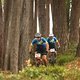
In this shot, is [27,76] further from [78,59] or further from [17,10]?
[78,59]

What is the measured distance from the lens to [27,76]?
13.1 metres

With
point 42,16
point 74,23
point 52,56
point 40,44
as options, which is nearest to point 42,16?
point 42,16

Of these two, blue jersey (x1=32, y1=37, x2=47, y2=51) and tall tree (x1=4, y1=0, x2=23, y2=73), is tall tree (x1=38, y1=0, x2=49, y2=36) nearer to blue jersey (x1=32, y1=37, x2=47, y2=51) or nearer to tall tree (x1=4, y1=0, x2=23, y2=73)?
tall tree (x1=4, y1=0, x2=23, y2=73)

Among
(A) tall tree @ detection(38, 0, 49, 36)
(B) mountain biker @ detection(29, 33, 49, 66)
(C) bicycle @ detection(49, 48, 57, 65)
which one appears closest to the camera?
(B) mountain biker @ detection(29, 33, 49, 66)

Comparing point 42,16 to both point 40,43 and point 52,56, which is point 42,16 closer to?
point 52,56

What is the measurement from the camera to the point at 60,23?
28484mm

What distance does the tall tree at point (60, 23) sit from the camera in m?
27.8

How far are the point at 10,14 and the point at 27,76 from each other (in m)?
7.23

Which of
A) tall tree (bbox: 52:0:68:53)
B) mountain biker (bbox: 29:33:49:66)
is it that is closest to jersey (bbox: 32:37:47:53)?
mountain biker (bbox: 29:33:49:66)

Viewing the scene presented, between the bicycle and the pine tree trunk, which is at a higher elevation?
the pine tree trunk

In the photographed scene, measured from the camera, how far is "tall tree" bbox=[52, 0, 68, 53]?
27844 mm

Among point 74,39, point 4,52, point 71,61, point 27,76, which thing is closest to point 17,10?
point 4,52

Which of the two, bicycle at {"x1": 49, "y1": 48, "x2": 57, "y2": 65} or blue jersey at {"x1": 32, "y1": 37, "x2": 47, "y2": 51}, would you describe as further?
bicycle at {"x1": 49, "y1": 48, "x2": 57, "y2": 65}

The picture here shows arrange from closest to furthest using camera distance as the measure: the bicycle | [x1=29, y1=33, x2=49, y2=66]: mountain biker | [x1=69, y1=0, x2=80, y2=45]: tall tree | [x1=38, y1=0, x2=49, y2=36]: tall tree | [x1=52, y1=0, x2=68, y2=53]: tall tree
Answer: [x1=29, y1=33, x2=49, y2=66]: mountain biker → the bicycle → [x1=52, y1=0, x2=68, y2=53]: tall tree → [x1=38, y1=0, x2=49, y2=36]: tall tree → [x1=69, y1=0, x2=80, y2=45]: tall tree
